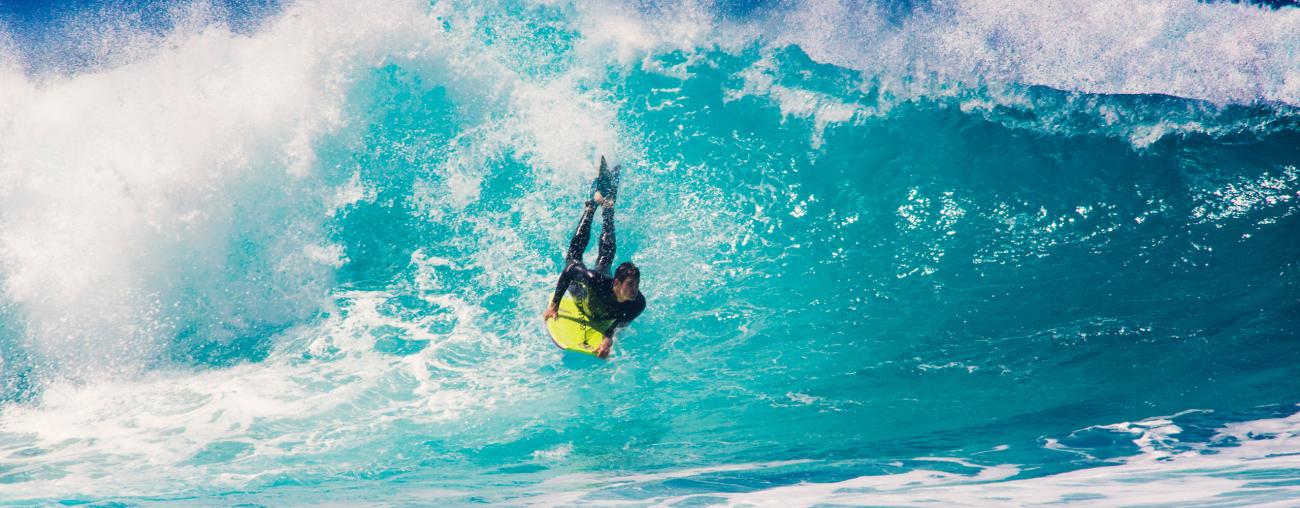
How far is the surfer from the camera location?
5012 mm

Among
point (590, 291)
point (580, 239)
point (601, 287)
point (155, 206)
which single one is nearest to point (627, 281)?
point (601, 287)

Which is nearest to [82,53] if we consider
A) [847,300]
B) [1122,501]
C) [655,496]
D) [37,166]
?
[37,166]

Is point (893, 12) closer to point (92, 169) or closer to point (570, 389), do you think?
point (570, 389)

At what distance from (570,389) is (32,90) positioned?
6.63 metres

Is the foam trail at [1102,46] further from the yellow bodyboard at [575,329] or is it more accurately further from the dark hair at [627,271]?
the yellow bodyboard at [575,329]

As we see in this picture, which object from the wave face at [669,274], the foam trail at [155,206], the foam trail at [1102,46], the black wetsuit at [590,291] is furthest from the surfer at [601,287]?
the foam trail at [1102,46]

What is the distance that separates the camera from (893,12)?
7105 millimetres

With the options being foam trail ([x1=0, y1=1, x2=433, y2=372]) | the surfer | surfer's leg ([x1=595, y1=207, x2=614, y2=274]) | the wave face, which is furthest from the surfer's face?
foam trail ([x1=0, y1=1, x2=433, y2=372])

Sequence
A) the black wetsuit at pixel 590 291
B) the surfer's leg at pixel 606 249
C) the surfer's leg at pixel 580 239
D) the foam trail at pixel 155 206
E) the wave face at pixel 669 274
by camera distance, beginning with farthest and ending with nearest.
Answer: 1. the foam trail at pixel 155 206
2. the wave face at pixel 669 274
3. the surfer's leg at pixel 606 249
4. the surfer's leg at pixel 580 239
5. the black wetsuit at pixel 590 291

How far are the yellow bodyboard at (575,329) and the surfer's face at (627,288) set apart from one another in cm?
49

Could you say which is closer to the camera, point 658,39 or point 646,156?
point 646,156

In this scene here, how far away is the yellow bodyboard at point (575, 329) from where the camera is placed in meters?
5.56

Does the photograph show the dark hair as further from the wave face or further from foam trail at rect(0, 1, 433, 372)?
foam trail at rect(0, 1, 433, 372)

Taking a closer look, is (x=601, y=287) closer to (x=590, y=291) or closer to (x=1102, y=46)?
(x=590, y=291)
